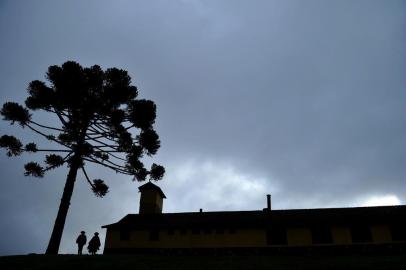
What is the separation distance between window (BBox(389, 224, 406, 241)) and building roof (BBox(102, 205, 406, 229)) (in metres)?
0.33

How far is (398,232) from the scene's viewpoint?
21.8 metres

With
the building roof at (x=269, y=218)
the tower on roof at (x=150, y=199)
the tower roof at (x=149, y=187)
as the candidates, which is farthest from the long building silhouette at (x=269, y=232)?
the tower roof at (x=149, y=187)

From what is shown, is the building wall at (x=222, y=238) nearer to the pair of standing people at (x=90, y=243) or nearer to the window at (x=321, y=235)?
the window at (x=321, y=235)

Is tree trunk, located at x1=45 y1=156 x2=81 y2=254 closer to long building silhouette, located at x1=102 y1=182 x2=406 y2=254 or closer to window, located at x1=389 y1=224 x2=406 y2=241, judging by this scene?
long building silhouette, located at x1=102 y1=182 x2=406 y2=254

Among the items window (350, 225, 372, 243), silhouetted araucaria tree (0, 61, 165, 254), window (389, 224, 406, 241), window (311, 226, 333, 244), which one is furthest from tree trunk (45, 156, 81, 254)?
window (389, 224, 406, 241)

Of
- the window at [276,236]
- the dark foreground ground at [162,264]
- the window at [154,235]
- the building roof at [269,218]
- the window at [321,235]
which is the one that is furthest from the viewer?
the window at [154,235]

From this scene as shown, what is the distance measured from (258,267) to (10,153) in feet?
58.8

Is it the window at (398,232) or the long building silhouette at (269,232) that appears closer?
the window at (398,232)

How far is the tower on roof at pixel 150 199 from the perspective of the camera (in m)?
29.3

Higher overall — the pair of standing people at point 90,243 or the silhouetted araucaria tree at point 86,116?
the silhouetted araucaria tree at point 86,116

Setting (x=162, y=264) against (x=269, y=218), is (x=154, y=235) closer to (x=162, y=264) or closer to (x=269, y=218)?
(x=162, y=264)

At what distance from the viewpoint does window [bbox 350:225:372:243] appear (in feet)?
71.9

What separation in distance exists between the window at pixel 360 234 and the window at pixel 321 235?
5.57 feet

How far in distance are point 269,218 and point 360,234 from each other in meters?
6.76
